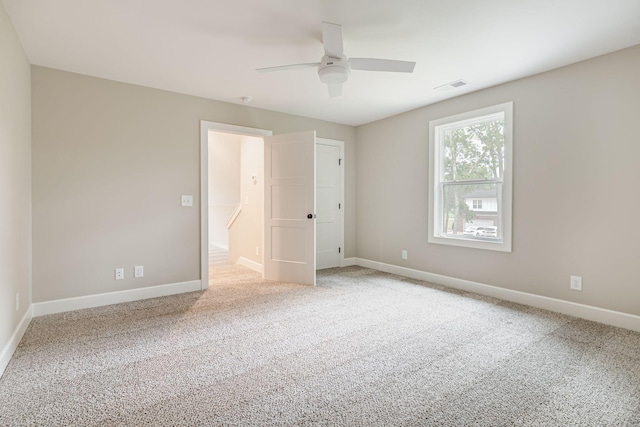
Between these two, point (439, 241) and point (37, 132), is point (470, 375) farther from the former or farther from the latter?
point (37, 132)

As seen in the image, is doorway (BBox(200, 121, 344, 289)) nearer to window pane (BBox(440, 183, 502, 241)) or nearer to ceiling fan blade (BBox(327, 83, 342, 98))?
window pane (BBox(440, 183, 502, 241))

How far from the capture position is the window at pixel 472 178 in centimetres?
370

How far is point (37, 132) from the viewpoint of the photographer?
3.21 meters

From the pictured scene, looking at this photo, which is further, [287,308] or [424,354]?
[287,308]

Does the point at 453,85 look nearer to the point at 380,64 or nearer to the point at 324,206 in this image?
the point at 380,64

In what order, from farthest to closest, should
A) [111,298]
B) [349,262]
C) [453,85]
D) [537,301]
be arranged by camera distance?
[349,262], [453,85], [111,298], [537,301]

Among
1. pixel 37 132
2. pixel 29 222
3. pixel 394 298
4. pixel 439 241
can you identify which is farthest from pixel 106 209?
pixel 439 241

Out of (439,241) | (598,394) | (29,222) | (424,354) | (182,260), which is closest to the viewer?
(598,394)

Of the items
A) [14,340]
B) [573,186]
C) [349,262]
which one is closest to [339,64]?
[573,186]

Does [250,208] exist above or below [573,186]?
below

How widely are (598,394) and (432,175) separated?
3056 millimetres

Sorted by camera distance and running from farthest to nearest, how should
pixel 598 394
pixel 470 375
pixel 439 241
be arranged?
pixel 439 241, pixel 470 375, pixel 598 394

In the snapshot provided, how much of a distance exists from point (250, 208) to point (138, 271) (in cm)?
215

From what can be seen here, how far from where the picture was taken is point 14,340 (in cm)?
245
